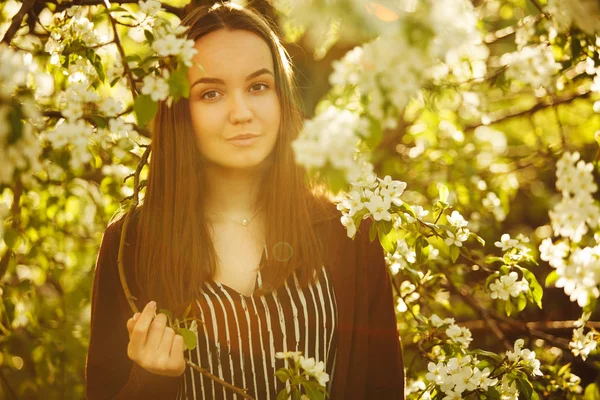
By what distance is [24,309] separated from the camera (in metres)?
2.59

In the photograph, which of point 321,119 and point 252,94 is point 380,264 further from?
point 321,119

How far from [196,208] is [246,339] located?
0.44 meters

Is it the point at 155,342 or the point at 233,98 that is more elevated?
the point at 233,98

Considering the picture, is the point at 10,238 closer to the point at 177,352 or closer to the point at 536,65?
the point at 177,352

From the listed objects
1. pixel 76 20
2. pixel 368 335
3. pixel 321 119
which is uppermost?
pixel 76 20

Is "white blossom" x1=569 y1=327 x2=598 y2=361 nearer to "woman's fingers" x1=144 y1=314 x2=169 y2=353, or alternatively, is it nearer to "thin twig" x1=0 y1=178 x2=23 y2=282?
"woman's fingers" x1=144 y1=314 x2=169 y2=353

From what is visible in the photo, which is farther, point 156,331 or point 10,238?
point 10,238

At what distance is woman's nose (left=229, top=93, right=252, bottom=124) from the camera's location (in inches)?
61.9

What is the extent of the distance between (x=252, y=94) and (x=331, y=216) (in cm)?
51

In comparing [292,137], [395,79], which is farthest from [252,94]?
[395,79]

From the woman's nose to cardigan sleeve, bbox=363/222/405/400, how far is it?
60 centimetres

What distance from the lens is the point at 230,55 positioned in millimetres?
A: 1640

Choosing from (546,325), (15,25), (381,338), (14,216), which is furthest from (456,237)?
(14,216)

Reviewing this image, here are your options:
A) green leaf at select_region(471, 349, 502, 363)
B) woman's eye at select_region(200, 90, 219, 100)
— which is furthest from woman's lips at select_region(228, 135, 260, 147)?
green leaf at select_region(471, 349, 502, 363)
